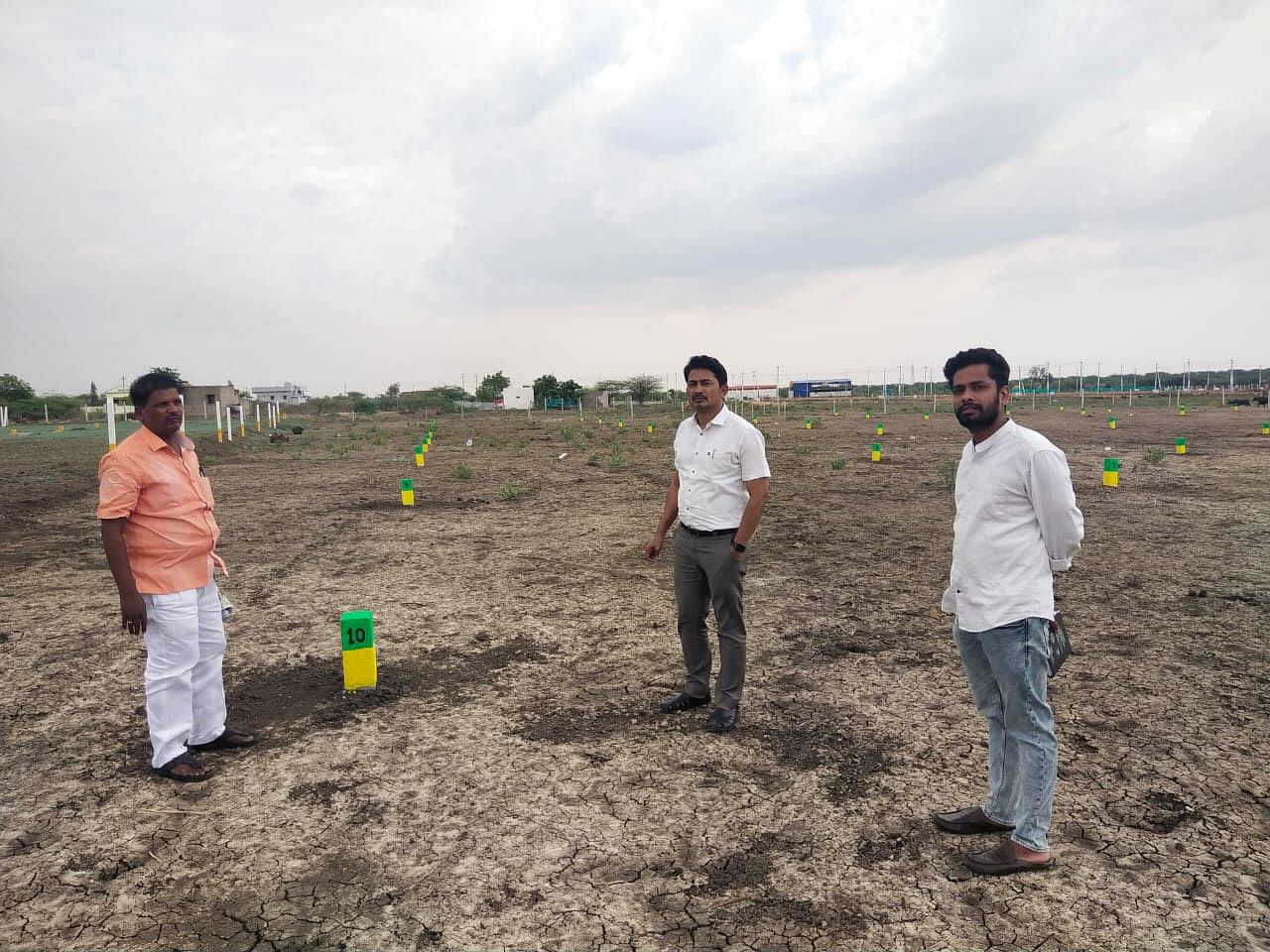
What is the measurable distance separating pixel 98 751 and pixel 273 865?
1760 mm

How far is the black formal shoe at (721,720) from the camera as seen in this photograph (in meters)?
4.38

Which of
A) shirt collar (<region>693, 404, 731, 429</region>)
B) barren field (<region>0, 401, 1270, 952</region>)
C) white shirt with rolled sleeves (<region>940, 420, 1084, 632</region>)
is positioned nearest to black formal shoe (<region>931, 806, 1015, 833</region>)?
barren field (<region>0, 401, 1270, 952</region>)

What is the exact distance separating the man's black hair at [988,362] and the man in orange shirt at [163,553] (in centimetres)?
350

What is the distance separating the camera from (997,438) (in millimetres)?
2963

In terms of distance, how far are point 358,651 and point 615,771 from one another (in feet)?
6.52

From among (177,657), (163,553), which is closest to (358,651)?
(177,657)

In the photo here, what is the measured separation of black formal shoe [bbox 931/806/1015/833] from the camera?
3.31 metres

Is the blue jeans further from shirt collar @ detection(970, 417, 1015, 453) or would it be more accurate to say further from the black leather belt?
the black leather belt

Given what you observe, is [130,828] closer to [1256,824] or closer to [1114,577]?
[1256,824]

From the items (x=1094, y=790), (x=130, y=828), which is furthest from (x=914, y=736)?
(x=130, y=828)

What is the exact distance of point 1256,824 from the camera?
335cm

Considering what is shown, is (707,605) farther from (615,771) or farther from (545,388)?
(545,388)

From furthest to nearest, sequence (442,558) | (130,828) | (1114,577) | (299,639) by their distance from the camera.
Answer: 1. (442,558)
2. (1114,577)
3. (299,639)
4. (130,828)

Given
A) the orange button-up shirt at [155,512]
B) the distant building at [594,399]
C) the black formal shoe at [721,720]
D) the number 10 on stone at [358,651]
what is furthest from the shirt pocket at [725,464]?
the distant building at [594,399]
